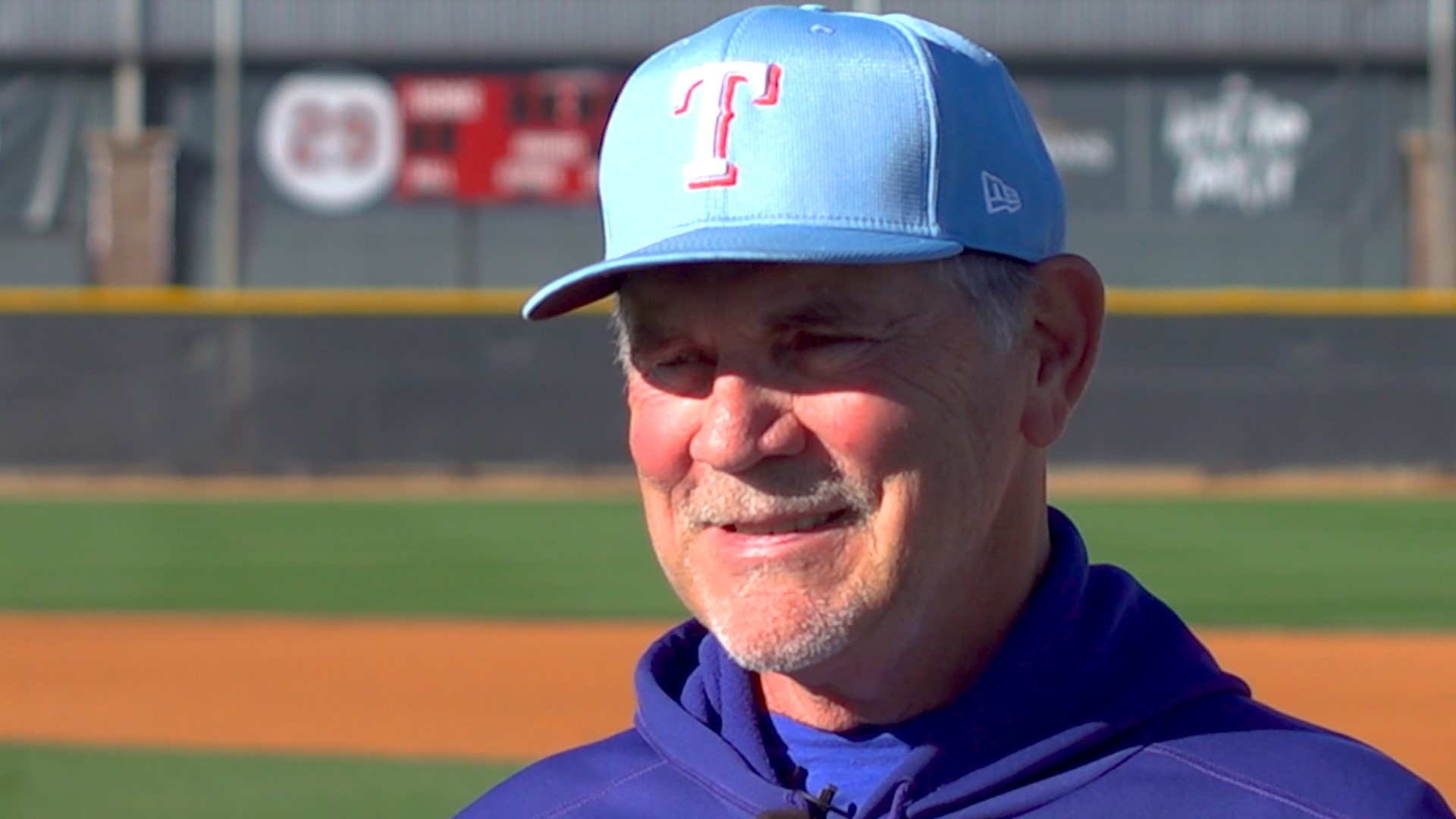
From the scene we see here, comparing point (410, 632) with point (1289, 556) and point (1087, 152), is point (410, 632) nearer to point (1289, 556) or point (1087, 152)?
point (1289, 556)

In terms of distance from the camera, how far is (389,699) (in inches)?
298

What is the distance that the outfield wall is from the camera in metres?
16.4

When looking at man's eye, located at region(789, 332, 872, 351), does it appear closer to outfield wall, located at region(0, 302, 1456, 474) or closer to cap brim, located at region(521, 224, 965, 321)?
cap brim, located at region(521, 224, 965, 321)

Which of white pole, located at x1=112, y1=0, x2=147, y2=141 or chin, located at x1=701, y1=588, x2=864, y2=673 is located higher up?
chin, located at x1=701, y1=588, x2=864, y2=673

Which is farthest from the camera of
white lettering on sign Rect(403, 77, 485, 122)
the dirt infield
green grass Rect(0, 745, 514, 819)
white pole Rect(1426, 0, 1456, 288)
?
white lettering on sign Rect(403, 77, 485, 122)

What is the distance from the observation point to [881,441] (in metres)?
1.49

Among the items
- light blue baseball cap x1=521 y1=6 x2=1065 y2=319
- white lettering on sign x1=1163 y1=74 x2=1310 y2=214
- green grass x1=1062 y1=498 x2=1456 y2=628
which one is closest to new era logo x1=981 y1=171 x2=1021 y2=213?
light blue baseball cap x1=521 y1=6 x2=1065 y2=319

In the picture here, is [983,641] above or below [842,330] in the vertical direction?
below

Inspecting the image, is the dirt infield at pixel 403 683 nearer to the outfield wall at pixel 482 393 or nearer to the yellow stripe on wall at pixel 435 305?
the outfield wall at pixel 482 393

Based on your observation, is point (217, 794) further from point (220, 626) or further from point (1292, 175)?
point (1292, 175)

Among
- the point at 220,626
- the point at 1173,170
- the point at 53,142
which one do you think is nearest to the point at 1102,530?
the point at 220,626

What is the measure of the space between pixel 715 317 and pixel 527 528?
1180cm

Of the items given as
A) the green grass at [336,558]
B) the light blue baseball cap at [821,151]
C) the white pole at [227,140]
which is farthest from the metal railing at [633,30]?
the light blue baseball cap at [821,151]

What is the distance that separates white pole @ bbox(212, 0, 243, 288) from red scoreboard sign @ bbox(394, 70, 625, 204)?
2030mm
